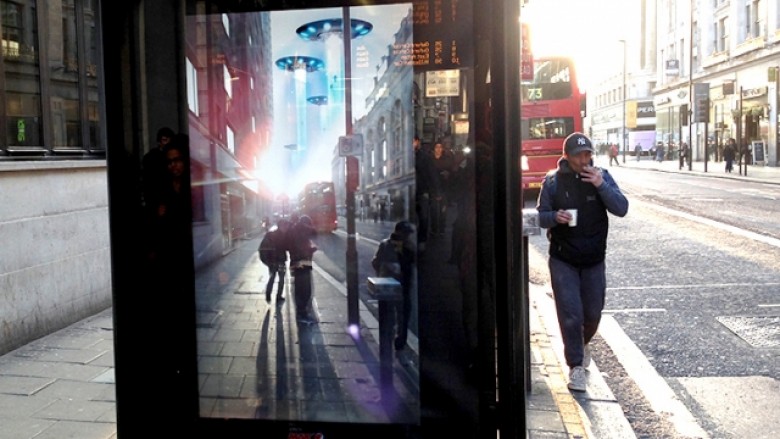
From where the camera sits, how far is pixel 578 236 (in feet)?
16.5

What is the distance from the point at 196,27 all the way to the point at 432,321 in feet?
5.23

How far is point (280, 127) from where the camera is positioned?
3234 millimetres

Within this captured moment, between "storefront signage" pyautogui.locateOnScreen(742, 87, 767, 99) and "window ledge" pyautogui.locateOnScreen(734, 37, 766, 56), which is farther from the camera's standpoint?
"window ledge" pyautogui.locateOnScreen(734, 37, 766, 56)

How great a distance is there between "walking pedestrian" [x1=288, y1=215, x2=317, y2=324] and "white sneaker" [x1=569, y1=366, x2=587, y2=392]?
8.25ft

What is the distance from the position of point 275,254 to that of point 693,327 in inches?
202

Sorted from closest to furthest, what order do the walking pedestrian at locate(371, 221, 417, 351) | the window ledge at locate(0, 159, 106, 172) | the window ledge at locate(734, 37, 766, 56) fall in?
the walking pedestrian at locate(371, 221, 417, 351)
the window ledge at locate(0, 159, 106, 172)
the window ledge at locate(734, 37, 766, 56)

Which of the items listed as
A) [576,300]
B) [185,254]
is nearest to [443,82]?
[185,254]

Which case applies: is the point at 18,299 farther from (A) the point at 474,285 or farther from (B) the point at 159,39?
(A) the point at 474,285

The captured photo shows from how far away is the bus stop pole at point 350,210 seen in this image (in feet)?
9.98

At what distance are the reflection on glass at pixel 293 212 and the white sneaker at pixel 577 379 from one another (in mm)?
2255

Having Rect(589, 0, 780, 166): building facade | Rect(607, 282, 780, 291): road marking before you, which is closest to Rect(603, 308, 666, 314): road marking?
Rect(607, 282, 780, 291): road marking

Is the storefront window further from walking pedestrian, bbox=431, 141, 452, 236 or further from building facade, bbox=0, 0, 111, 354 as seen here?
walking pedestrian, bbox=431, 141, 452, 236

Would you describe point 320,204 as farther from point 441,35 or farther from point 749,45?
point 749,45

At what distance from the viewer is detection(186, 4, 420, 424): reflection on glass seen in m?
3.04
